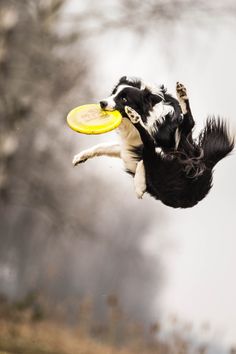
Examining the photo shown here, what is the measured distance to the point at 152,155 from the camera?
4797 millimetres

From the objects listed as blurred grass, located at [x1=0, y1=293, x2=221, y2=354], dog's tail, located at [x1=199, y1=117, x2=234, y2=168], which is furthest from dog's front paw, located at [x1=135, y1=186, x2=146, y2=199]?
blurred grass, located at [x1=0, y1=293, x2=221, y2=354]

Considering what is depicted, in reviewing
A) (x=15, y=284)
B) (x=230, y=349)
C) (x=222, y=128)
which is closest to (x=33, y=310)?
(x=230, y=349)

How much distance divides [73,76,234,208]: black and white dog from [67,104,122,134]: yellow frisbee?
0.22 feet

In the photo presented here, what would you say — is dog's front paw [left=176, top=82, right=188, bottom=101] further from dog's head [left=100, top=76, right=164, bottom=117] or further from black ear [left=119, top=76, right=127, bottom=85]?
black ear [left=119, top=76, right=127, bottom=85]

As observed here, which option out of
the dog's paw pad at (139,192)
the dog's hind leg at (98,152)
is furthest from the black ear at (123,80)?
the dog's paw pad at (139,192)

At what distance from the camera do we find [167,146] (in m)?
4.89

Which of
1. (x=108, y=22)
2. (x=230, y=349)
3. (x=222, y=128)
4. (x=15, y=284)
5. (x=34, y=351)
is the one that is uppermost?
(x=222, y=128)

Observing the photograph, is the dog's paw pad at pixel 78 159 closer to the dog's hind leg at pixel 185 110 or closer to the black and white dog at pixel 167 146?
the black and white dog at pixel 167 146

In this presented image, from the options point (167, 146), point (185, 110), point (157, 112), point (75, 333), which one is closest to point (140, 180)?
point (167, 146)

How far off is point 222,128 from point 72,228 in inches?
412

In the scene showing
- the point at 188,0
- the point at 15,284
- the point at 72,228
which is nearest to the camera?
the point at 188,0

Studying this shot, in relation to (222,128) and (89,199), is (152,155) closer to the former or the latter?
(222,128)

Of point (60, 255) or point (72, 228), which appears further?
point (60, 255)

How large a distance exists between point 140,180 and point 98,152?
60 centimetres
